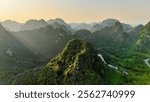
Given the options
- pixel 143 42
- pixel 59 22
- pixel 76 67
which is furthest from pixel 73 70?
pixel 143 42

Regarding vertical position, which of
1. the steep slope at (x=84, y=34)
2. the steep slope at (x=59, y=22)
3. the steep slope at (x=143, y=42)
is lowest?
the steep slope at (x=143, y=42)

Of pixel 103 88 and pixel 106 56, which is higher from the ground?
pixel 103 88

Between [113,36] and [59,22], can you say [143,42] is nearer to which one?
[113,36]

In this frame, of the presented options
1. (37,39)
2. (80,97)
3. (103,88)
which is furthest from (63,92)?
(37,39)

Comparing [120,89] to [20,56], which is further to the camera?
[20,56]

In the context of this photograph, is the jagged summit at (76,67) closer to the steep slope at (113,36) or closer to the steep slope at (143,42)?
the steep slope at (113,36)

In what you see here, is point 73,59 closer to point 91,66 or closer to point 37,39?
point 91,66

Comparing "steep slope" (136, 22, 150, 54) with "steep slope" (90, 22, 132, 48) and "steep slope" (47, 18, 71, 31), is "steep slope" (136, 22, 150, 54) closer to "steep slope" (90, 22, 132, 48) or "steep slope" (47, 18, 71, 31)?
"steep slope" (90, 22, 132, 48)

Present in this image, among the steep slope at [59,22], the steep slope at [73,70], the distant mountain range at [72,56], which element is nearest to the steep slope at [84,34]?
the distant mountain range at [72,56]
